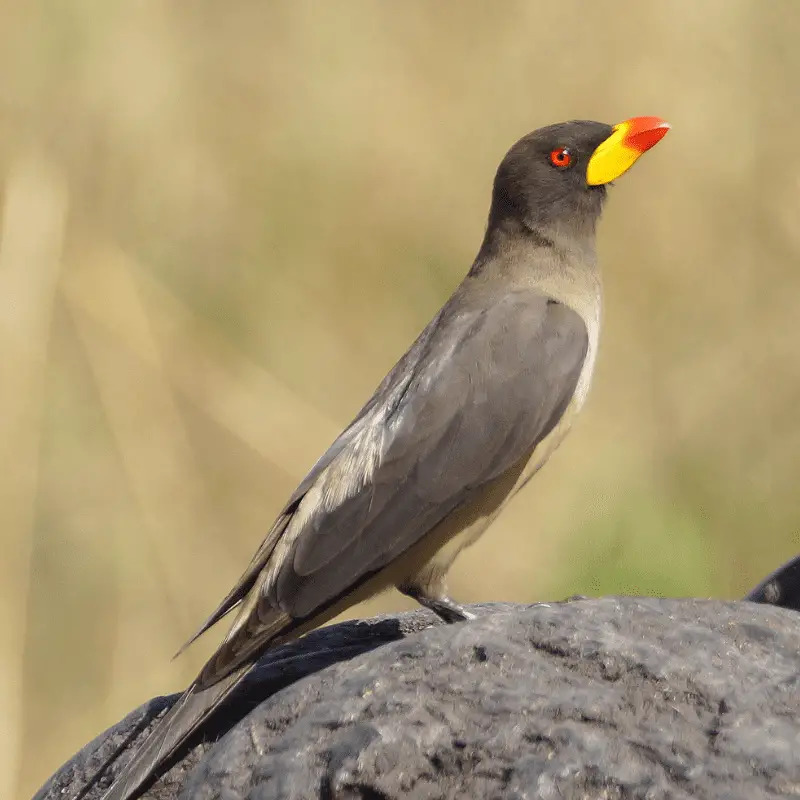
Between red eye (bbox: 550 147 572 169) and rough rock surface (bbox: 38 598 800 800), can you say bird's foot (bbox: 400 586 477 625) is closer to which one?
rough rock surface (bbox: 38 598 800 800)

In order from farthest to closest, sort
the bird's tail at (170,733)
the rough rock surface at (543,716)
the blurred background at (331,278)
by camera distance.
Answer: the blurred background at (331,278) → the bird's tail at (170,733) → the rough rock surface at (543,716)

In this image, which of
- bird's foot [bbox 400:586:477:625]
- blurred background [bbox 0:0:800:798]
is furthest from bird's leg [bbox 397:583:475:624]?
blurred background [bbox 0:0:800:798]

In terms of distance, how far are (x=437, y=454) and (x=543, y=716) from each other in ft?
4.18

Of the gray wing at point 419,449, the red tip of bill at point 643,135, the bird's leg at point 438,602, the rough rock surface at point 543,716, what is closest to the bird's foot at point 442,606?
the bird's leg at point 438,602

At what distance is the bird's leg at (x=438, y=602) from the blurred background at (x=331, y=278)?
1446 millimetres

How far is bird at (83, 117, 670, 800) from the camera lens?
141 inches

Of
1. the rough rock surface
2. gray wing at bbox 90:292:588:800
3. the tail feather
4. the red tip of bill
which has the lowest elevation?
the rough rock surface

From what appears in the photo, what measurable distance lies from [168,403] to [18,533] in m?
0.69

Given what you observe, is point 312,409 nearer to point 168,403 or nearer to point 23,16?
point 168,403

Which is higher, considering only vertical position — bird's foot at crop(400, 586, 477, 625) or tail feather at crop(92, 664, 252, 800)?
bird's foot at crop(400, 586, 477, 625)

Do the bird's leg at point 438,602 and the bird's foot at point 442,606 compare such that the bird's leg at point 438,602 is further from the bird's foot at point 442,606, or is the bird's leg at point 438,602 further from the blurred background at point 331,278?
the blurred background at point 331,278

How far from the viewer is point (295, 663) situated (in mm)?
3570

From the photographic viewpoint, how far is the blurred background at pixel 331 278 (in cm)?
559

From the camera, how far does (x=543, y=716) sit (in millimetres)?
2814
